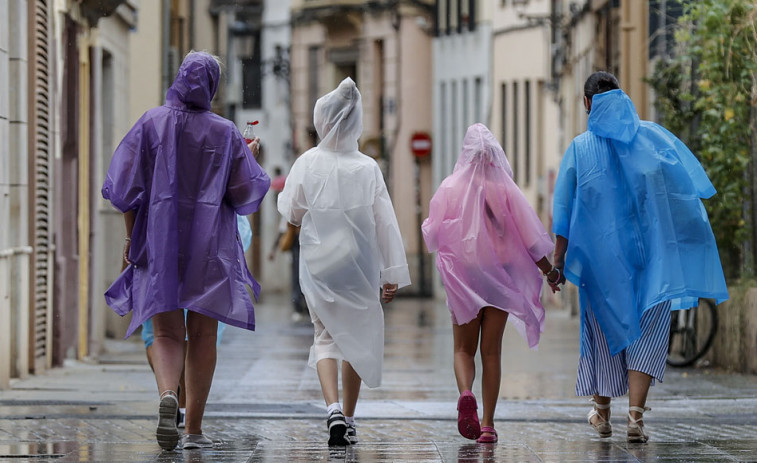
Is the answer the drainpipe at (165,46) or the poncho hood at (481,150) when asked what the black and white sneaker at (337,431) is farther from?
the drainpipe at (165,46)

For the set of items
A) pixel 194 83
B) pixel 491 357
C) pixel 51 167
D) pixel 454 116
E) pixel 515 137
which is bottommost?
pixel 491 357

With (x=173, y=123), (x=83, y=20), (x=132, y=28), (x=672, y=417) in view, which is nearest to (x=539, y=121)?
(x=132, y=28)

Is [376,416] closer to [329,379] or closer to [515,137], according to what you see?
[329,379]

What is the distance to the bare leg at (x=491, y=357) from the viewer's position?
8.68 meters

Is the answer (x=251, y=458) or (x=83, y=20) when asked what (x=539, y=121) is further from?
(x=251, y=458)

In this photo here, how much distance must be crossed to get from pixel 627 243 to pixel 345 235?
147cm

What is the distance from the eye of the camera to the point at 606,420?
870 cm

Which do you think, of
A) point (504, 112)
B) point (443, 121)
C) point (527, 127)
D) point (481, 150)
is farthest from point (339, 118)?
point (443, 121)

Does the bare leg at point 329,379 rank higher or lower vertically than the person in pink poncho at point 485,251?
lower

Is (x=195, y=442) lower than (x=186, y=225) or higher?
lower

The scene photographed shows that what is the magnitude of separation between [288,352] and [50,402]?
21.5 ft

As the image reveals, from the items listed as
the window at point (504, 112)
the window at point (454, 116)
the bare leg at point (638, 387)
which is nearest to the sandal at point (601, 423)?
the bare leg at point (638, 387)

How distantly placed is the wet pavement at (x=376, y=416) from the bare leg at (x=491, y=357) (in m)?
0.22

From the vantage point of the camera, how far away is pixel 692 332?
1490 centimetres
